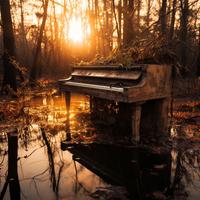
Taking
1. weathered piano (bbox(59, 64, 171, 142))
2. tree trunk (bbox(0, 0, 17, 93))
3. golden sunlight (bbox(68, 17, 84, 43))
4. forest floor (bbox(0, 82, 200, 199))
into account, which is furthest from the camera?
golden sunlight (bbox(68, 17, 84, 43))

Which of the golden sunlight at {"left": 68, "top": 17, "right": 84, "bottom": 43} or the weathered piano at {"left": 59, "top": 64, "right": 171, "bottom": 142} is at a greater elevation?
the golden sunlight at {"left": 68, "top": 17, "right": 84, "bottom": 43}

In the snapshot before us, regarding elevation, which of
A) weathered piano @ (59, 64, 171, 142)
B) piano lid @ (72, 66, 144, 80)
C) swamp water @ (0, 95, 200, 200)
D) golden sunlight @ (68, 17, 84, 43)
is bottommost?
swamp water @ (0, 95, 200, 200)

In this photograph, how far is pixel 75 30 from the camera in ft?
80.9

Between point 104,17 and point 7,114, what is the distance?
1929 centimetres

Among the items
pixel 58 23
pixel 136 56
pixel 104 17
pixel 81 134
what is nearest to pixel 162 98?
pixel 136 56

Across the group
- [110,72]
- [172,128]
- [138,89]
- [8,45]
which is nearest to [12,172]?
[138,89]

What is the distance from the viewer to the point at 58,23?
78.0 ft

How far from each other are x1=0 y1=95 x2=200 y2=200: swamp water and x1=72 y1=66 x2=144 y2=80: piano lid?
3.93ft

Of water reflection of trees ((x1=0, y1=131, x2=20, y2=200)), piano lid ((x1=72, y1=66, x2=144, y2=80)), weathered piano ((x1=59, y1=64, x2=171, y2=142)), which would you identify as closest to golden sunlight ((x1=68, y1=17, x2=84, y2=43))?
piano lid ((x1=72, y1=66, x2=144, y2=80))

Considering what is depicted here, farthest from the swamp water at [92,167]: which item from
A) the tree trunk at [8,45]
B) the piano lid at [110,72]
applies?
the tree trunk at [8,45]

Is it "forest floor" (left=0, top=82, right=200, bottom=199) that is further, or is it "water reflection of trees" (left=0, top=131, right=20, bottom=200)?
"forest floor" (left=0, top=82, right=200, bottom=199)

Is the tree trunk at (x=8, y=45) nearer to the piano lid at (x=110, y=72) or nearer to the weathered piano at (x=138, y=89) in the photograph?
the piano lid at (x=110, y=72)

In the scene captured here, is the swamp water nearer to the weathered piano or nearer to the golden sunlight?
the weathered piano

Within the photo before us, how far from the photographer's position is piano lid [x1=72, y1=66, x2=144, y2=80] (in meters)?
3.66
